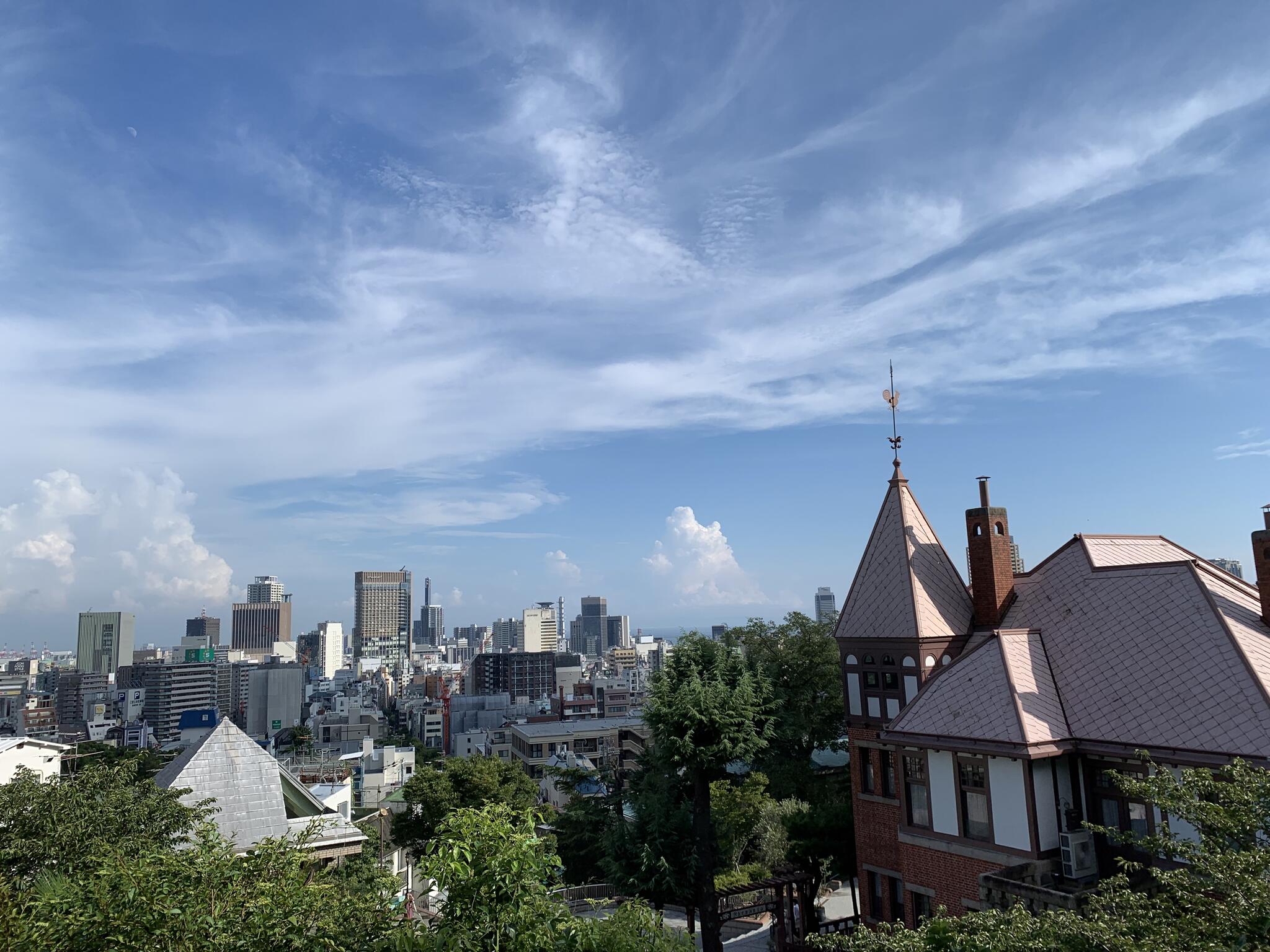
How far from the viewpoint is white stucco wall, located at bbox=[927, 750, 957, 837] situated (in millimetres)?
21375

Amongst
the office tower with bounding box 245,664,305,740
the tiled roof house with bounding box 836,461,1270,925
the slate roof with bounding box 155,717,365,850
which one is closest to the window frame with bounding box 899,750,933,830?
the tiled roof house with bounding box 836,461,1270,925

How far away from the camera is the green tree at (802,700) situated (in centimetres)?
4034

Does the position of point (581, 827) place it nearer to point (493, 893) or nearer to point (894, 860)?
point (894, 860)

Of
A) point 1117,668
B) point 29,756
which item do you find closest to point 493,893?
point 1117,668

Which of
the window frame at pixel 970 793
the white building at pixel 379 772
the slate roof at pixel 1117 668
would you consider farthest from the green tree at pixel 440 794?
the slate roof at pixel 1117 668

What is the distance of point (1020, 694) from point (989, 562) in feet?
18.4

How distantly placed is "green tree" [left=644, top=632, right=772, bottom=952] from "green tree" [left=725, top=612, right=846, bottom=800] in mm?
9757

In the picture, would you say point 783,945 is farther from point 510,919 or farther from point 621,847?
point 510,919

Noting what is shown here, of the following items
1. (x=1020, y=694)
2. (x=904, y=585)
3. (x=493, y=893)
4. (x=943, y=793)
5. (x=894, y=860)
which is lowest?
(x=894, y=860)

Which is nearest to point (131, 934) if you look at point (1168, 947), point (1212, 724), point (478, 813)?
point (478, 813)

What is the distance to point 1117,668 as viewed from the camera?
20750 millimetres

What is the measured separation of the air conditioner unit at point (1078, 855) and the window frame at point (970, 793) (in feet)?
5.40

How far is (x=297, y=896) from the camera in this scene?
31.8ft

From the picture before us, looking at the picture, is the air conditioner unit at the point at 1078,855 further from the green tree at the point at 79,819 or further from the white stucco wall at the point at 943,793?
the green tree at the point at 79,819
